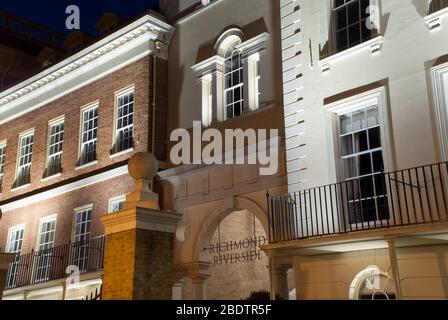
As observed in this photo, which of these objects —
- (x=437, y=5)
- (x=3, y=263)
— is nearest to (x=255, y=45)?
(x=437, y=5)

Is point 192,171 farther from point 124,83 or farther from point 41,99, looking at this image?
point 41,99

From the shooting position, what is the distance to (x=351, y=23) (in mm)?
12258

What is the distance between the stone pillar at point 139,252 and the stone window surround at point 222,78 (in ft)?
19.2

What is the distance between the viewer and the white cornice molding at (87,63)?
17188 millimetres

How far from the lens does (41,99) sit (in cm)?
2155

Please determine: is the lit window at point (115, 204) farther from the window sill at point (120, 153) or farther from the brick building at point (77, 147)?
the window sill at point (120, 153)

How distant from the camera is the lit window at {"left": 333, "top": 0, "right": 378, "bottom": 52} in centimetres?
1195

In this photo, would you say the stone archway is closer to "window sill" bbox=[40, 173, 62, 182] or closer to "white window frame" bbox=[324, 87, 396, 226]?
"white window frame" bbox=[324, 87, 396, 226]

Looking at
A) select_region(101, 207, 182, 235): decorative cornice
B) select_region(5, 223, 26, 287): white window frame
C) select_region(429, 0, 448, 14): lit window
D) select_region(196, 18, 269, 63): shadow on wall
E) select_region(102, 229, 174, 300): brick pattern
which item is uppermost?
select_region(196, 18, 269, 63): shadow on wall

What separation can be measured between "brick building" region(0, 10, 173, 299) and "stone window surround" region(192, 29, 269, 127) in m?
1.62

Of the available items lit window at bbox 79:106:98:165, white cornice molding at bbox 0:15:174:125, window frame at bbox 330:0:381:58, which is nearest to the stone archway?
window frame at bbox 330:0:381:58

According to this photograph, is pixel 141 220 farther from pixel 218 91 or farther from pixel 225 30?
pixel 225 30
